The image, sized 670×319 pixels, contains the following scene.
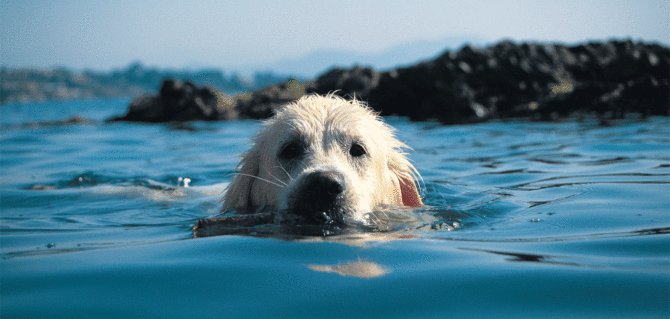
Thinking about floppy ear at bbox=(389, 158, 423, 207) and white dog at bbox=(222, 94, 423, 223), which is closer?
white dog at bbox=(222, 94, 423, 223)

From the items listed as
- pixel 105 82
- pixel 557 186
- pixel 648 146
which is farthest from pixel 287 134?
pixel 105 82

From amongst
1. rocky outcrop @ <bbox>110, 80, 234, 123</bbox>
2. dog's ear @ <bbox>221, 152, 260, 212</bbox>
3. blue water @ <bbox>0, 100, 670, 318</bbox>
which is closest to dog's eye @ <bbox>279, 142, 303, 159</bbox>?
dog's ear @ <bbox>221, 152, 260, 212</bbox>

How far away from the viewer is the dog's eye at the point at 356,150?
198 inches

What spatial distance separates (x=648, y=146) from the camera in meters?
9.20

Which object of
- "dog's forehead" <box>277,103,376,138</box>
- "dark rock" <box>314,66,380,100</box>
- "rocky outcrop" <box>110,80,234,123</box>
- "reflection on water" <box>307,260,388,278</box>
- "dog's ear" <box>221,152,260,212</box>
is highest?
"dark rock" <box>314,66,380,100</box>

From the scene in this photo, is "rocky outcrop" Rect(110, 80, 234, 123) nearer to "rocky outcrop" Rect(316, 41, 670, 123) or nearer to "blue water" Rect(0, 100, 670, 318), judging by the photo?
"rocky outcrop" Rect(316, 41, 670, 123)

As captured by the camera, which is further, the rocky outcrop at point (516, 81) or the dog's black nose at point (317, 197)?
the rocky outcrop at point (516, 81)

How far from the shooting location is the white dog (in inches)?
162

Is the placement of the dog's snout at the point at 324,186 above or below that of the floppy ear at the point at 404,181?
Result: above

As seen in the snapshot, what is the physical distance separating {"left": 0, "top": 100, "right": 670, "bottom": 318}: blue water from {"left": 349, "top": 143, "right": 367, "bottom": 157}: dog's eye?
2.37 ft

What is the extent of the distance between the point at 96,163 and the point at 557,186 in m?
9.10

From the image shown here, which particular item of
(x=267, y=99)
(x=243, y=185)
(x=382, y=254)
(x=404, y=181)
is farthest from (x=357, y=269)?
(x=267, y=99)

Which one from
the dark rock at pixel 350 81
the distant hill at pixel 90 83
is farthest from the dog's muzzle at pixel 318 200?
the distant hill at pixel 90 83

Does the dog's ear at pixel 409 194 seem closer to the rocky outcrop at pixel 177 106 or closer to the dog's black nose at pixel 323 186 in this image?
the dog's black nose at pixel 323 186
